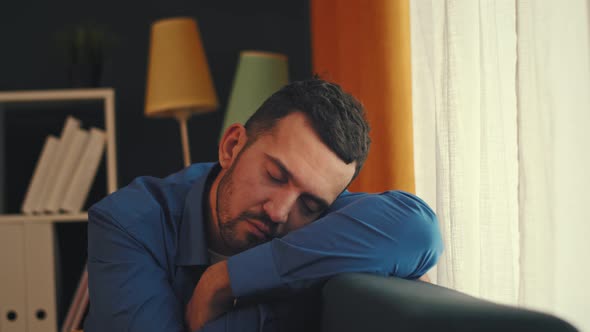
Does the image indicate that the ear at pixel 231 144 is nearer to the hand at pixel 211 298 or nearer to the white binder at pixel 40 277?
the hand at pixel 211 298

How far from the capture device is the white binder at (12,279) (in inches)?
99.4

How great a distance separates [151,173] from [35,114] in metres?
0.61

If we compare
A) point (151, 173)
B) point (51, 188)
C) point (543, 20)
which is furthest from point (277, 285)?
point (151, 173)

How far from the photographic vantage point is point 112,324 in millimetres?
1007

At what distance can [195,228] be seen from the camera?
1.18 m

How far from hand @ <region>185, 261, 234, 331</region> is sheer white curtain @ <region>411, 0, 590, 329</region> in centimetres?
55

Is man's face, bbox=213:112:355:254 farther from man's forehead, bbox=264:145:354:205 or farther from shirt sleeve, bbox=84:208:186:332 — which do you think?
shirt sleeve, bbox=84:208:186:332

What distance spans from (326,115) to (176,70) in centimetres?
166

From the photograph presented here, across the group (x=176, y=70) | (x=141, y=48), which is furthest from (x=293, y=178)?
(x=141, y=48)

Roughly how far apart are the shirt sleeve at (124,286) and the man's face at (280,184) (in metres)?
0.16

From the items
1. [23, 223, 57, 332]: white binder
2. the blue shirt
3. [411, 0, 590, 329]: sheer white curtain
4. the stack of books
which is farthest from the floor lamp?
the blue shirt

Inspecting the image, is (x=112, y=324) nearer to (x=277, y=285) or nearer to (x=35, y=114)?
(x=277, y=285)

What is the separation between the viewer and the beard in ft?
3.64

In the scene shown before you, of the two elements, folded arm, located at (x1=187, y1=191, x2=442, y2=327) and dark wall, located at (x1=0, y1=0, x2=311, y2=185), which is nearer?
folded arm, located at (x1=187, y1=191, x2=442, y2=327)
